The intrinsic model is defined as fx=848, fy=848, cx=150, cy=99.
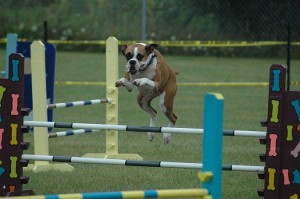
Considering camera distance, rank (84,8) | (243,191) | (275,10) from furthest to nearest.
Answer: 1. (84,8)
2. (275,10)
3. (243,191)

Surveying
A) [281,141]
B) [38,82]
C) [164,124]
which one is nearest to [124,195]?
[281,141]

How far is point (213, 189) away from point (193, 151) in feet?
20.6

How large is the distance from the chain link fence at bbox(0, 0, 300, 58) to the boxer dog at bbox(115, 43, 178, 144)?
1564cm

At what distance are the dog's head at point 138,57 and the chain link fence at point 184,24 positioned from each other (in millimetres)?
15880

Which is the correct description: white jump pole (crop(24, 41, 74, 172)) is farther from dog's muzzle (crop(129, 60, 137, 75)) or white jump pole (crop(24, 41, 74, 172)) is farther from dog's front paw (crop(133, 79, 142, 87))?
dog's front paw (crop(133, 79, 142, 87))

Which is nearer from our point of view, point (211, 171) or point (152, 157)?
point (211, 171)

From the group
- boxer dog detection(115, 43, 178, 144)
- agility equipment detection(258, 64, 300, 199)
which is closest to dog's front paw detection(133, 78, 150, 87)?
boxer dog detection(115, 43, 178, 144)

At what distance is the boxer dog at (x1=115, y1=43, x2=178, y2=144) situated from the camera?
849 centimetres

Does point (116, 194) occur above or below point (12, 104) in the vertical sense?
below

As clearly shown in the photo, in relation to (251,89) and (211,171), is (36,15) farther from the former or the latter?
(211,171)

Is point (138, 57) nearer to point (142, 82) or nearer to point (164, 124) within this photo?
point (142, 82)

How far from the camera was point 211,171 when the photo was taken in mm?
5305

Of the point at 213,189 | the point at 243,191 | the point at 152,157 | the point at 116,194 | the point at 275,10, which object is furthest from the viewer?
the point at 275,10

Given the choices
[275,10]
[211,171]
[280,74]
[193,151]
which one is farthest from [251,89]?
[211,171]
